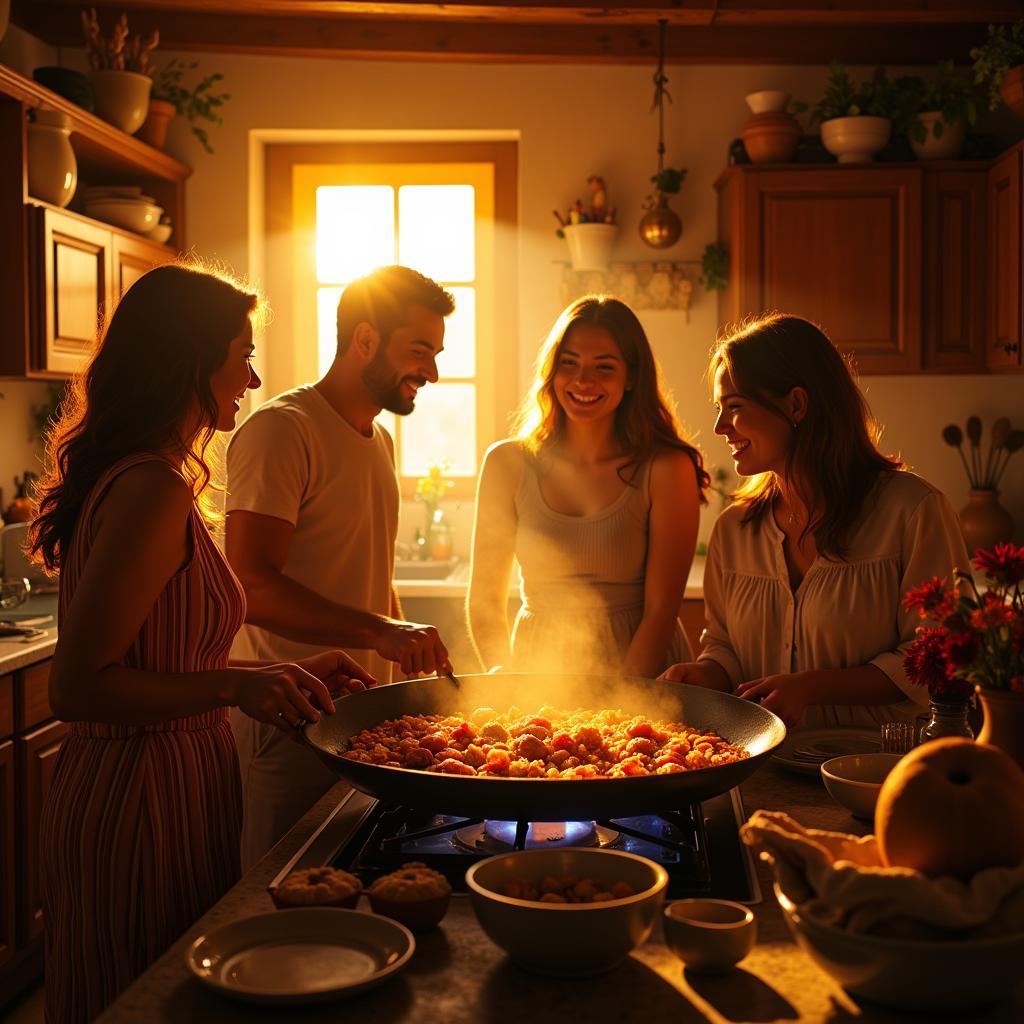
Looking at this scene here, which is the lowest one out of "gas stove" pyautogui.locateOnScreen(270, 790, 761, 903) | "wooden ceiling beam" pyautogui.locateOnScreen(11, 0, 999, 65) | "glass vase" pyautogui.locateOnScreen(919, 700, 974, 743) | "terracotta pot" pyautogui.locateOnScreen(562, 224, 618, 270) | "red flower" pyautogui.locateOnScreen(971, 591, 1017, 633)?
"gas stove" pyautogui.locateOnScreen(270, 790, 761, 903)

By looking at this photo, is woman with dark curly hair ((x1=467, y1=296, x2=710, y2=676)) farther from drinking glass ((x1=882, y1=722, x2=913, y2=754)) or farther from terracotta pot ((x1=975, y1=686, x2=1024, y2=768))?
terracotta pot ((x1=975, y1=686, x2=1024, y2=768))

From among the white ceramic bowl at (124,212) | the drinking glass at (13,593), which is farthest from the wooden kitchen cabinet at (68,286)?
the drinking glass at (13,593)

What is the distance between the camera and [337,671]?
5.86 ft

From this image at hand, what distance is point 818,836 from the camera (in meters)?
1.09

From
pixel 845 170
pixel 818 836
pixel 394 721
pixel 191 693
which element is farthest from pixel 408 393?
pixel 845 170

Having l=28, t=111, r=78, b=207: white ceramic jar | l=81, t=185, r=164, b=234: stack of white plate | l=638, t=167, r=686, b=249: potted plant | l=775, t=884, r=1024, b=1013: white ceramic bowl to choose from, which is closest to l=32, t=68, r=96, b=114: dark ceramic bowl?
l=28, t=111, r=78, b=207: white ceramic jar

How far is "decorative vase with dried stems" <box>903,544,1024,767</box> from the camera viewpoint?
1.13 m

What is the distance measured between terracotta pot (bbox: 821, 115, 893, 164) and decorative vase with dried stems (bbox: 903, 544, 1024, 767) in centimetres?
314

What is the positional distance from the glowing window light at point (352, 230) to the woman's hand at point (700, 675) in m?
3.02

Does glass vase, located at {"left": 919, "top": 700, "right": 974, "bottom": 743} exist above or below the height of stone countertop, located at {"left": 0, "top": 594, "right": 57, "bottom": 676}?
above

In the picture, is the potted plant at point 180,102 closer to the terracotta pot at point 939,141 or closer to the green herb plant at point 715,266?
the green herb plant at point 715,266

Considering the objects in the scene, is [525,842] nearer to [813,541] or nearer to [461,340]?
[813,541]

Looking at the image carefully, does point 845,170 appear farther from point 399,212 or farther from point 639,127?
point 399,212

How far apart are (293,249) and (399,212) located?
45 cm
